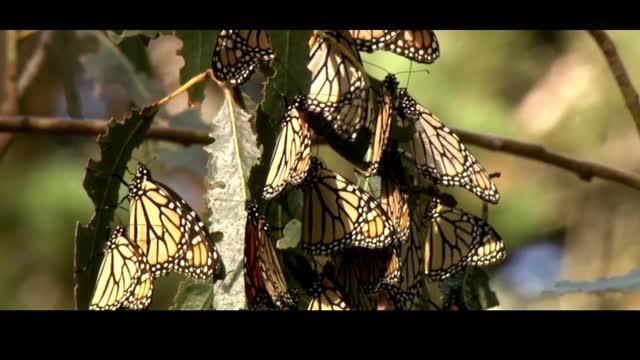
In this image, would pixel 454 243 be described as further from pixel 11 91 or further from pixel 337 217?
pixel 11 91

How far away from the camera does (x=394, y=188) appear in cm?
228

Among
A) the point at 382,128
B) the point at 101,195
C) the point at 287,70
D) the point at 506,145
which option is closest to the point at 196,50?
the point at 287,70

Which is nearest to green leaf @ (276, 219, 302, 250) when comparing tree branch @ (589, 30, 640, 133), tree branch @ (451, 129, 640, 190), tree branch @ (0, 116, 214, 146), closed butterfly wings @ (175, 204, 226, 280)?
closed butterfly wings @ (175, 204, 226, 280)

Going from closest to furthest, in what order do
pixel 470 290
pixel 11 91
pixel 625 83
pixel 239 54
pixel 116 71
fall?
pixel 239 54 → pixel 470 290 → pixel 625 83 → pixel 11 91 → pixel 116 71

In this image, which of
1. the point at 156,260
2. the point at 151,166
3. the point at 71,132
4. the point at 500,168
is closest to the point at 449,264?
the point at 156,260

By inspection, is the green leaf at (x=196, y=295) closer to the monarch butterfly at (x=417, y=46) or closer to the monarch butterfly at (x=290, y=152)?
the monarch butterfly at (x=290, y=152)

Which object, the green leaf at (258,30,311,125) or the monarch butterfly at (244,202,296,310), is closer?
the monarch butterfly at (244,202,296,310)

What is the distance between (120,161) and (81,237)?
0.19m

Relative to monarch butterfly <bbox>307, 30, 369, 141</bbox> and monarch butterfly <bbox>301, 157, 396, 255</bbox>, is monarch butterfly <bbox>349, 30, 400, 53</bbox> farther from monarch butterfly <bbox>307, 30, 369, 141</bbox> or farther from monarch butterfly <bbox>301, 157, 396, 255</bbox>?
monarch butterfly <bbox>301, 157, 396, 255</bbox>

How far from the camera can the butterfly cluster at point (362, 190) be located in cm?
210

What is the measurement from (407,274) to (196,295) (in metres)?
0.43

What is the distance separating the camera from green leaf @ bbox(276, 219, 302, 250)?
2.20 metres

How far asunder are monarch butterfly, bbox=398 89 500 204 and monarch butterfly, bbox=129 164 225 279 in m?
0.48
